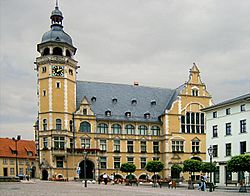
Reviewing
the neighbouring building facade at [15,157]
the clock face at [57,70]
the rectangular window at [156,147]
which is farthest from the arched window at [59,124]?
the neighbouring building facade at [15,157]

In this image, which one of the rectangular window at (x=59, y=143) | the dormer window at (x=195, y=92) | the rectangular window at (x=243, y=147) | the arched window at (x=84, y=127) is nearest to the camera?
the rectangular window at (x=243, y=147)

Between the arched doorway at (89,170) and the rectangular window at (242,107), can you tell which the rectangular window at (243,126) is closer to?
the rectangular window at (242,107)

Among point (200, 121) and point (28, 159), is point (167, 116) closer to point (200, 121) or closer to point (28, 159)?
point (200, 121)

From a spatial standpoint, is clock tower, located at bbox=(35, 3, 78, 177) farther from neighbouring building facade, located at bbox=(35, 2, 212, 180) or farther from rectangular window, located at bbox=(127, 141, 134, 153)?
rectangular window, located at bbox=(127, 141, 134, 153)

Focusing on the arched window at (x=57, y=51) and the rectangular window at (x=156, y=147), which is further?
the rectangular window at (x=156, y=147)

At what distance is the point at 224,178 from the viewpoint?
59.5 m

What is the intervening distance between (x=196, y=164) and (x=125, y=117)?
24.0 metres

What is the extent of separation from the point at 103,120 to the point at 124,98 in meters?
7.41

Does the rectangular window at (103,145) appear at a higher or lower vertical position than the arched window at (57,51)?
lower

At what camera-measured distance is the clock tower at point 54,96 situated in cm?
7262

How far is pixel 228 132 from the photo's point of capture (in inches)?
2329

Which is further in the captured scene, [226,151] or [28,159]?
[28,159]

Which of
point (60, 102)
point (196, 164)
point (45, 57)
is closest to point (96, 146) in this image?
point (60, 102)

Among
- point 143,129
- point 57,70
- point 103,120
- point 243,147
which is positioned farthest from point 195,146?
point 57,70
